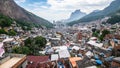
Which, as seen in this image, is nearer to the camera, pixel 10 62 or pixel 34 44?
pixel 10 62

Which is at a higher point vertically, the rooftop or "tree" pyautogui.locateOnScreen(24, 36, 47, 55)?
the rooftop

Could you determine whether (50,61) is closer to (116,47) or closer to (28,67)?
(28,67)

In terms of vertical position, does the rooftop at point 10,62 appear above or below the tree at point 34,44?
above

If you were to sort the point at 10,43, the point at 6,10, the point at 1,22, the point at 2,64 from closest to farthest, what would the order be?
the point at 2,64 < the point at 10,43 < the point at 1,22 < the point at 6,10

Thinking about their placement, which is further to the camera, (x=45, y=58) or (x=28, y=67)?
(x=45, y=58)

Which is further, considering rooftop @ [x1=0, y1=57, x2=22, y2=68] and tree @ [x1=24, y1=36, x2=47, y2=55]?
tree @ [x1=24, y1=36, x2=47, y2=55]

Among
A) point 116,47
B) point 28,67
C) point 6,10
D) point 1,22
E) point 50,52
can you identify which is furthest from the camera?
point 6,10

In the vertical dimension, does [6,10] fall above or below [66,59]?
above

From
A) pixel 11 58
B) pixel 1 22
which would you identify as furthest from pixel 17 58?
pixel 1 22

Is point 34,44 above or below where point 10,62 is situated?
below

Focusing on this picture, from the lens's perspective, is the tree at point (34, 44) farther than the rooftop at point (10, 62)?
Yes
